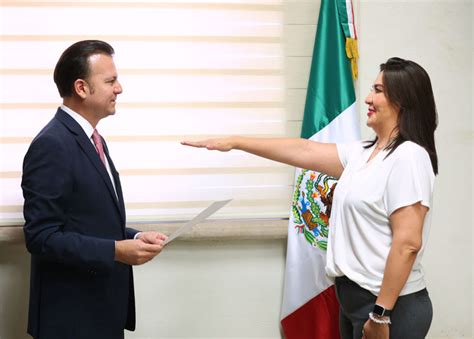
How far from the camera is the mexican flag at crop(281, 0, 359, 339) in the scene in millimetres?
2850

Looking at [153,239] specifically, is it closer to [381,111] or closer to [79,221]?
[79,221]

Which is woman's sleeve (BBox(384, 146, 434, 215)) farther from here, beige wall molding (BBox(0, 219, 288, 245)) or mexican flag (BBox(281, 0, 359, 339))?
beige wall molding (BBox(0, 219, 288, 245))

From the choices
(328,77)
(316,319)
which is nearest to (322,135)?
(328,77)

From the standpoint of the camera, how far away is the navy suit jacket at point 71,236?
5.96 feet

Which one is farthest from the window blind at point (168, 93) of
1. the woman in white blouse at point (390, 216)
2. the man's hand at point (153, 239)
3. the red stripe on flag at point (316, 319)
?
the woman in white blouse at point (390, 216)

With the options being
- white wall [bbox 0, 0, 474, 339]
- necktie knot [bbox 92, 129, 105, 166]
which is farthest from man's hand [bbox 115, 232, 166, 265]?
white wall [bbox 0, 0, 474, 339]

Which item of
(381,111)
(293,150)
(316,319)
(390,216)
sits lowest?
(316,319)

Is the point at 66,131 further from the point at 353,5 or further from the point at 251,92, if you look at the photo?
the point at 353,5

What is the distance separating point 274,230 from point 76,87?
1272mm

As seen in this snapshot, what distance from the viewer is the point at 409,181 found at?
1714 millimetres

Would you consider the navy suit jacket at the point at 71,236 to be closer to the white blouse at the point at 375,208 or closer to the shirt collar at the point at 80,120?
the shirt collar at the point at 80,120

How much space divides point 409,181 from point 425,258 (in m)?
1.55

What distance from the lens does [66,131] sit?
6.29 ft

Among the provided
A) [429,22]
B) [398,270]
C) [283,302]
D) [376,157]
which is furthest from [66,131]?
[429,22]
